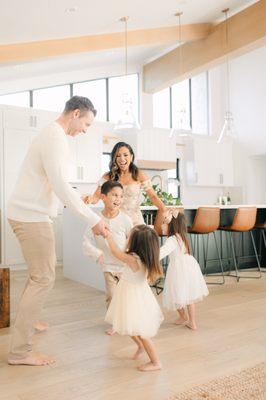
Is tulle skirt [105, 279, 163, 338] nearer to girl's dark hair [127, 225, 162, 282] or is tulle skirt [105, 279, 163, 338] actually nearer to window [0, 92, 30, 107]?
girl's dark hair [127, 225, 162, 282]

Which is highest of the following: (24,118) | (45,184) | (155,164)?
(24,118)

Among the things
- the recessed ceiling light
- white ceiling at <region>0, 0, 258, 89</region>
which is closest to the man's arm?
white ceiling at <region>0, 0, 258, 89</region>

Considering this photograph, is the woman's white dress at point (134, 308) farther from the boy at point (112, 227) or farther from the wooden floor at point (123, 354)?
the boy at point (112, 227)

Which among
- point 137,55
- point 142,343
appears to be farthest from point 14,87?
point 142,343

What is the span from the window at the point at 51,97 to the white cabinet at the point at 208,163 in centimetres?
260

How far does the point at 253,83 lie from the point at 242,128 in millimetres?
925

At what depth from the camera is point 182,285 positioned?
275 cm

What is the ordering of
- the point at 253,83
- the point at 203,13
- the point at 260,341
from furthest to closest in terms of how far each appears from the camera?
the point at 253,83 < the point at 203,13 < the point at 260,341

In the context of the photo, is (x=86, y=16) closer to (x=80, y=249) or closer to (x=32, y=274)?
(x=80, y=249)

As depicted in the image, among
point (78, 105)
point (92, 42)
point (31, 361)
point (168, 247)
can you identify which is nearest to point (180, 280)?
point (168, 247)

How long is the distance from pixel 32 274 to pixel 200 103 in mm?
7552

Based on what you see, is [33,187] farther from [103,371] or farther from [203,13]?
[203,13]

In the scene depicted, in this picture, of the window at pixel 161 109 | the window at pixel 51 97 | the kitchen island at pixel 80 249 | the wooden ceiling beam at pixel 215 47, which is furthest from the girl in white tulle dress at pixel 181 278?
the window at pixel 161 109

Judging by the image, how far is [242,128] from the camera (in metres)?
8.46
